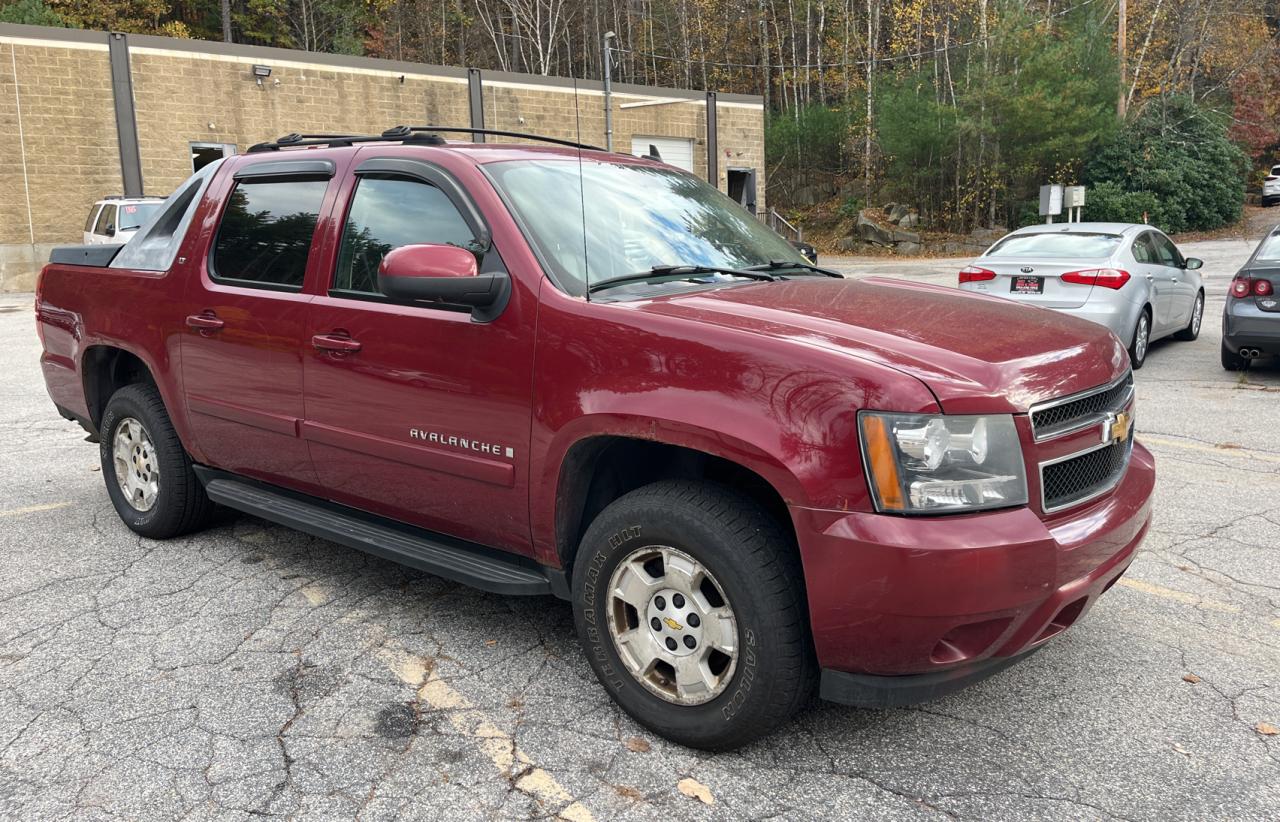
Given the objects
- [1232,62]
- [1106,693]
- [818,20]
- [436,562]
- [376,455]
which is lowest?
[1106,693]

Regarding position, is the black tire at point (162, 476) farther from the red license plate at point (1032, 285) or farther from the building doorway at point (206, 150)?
the building doorway at point (206, 150)

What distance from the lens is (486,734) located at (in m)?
3.15

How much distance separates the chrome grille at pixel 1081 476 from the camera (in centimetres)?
277

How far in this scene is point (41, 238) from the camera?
23.8 m

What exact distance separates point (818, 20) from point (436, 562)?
50336 mm

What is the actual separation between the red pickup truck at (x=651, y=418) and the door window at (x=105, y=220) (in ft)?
57.1

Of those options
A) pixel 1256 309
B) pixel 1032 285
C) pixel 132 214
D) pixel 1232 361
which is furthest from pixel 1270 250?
pixel 132 214

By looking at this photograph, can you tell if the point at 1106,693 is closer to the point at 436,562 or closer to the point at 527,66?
the point at 436,562

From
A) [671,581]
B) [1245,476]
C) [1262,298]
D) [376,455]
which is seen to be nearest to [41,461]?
[376,455]

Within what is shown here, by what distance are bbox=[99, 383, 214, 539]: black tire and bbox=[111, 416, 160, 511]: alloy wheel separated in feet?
0.09

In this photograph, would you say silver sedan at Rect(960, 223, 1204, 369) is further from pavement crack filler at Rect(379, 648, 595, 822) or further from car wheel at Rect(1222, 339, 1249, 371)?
pavement crack filler at Rect(379, 648, 595, 822)

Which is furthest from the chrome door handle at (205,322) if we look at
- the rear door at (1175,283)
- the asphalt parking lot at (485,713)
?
the rear door at (1175,283)

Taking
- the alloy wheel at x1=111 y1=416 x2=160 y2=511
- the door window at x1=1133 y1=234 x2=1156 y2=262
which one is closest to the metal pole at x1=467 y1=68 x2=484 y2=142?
the door window at x1=1133 y1=234 x2=1156 y2=262

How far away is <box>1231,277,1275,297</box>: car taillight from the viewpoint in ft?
29.6
